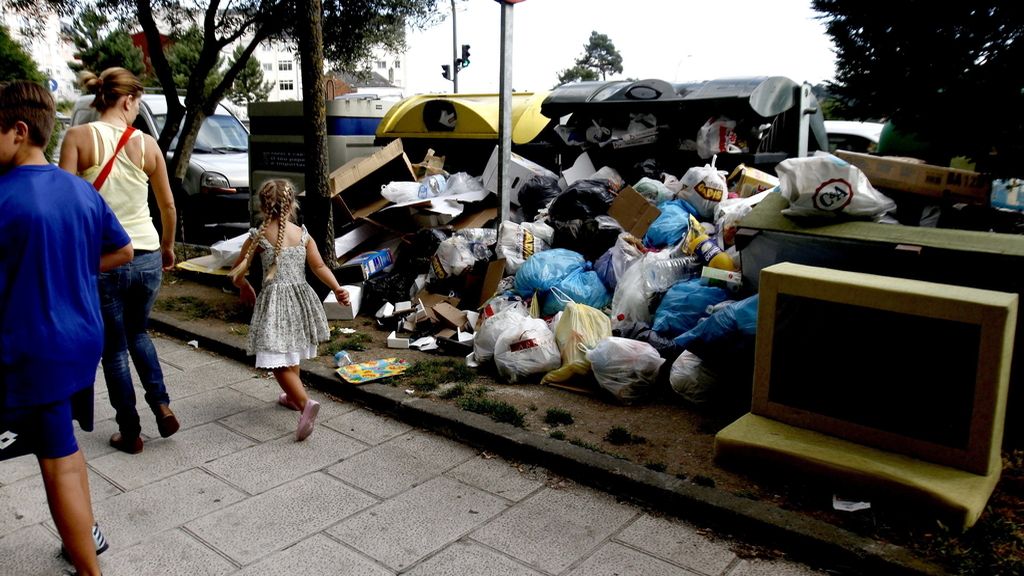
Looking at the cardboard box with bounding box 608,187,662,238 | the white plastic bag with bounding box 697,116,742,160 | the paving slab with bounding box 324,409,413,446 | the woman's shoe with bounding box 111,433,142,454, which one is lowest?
the paving slab with bounding box 324,409,413,446

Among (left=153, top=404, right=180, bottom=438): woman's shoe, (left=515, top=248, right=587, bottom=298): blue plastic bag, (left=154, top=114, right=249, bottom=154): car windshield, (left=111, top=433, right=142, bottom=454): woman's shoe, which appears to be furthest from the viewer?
(left=154, top=114, right=249, bottom=154): car windshield

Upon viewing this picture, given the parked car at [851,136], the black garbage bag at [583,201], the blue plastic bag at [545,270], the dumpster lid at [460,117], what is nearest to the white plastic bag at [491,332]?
the blue plastic bag at [545,270]

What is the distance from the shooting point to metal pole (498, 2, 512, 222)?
18.1 ft

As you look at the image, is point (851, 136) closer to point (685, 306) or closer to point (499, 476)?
point (685, 306)

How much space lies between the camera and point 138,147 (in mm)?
3711

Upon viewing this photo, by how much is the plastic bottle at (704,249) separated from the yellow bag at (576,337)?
0.72 m

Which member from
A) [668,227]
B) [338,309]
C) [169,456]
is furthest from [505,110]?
[169,456]

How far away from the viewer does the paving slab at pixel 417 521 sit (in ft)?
9.79

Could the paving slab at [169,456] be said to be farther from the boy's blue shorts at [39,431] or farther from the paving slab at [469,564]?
the paving slab at [469,564]

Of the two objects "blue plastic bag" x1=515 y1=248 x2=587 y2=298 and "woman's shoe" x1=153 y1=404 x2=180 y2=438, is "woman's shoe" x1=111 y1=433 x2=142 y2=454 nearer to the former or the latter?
"woman's shoe" x1=153 y1=404 x2=180 y2=438

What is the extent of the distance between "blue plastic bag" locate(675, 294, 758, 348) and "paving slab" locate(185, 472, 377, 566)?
6.02 ft

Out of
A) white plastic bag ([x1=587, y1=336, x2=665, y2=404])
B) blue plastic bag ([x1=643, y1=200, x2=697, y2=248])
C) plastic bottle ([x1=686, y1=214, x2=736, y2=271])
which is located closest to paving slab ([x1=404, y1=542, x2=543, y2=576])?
white plastic bag ([x1=587, y1=336, x2=665, y2=404])

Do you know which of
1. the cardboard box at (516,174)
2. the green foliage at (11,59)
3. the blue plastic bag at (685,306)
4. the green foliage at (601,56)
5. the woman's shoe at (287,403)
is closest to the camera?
the woman's shoe at (287,403)

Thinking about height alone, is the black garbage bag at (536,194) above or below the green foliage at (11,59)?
below
